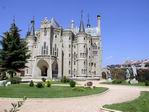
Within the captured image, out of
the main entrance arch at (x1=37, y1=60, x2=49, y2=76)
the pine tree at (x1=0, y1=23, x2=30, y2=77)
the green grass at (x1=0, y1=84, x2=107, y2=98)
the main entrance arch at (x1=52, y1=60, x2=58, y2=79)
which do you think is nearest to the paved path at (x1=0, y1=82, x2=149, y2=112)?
the green grass at (x1=0, y1=84, x2=107, y2=98)

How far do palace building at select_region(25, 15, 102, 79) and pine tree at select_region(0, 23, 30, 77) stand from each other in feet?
67.7

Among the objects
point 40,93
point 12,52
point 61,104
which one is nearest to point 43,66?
point 12,52

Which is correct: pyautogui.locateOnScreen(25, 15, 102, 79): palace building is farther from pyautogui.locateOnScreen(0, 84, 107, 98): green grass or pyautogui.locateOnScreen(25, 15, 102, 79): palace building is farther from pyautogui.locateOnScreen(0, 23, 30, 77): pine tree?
pyautogui.locateOnScreen(0, 84, 107, 98): green grass

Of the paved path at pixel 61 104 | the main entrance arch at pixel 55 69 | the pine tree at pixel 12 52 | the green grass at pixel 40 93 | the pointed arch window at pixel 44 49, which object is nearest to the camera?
the paved path at pixel 61 104

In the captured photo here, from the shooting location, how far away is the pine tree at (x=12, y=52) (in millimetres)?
44719

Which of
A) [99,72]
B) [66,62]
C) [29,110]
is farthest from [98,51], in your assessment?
[29,110]

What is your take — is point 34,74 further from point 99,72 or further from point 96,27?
point 96,27

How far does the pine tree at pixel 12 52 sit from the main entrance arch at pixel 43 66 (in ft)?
71.0

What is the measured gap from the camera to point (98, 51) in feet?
251

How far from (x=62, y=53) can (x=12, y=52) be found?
A: 27948 mm

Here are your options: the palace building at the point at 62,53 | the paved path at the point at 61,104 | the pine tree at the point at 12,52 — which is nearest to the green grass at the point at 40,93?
the paved path at the point at 61,104

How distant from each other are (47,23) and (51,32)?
2.55 metres

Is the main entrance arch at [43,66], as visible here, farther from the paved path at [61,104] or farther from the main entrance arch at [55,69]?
the paved path at [61,104]

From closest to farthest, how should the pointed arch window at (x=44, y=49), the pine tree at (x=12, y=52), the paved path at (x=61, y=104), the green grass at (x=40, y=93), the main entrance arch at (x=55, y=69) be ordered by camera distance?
the paved path at (x=61, y=104), the green grass at (x=40, y=93), the pine tree at (x=12, y=52), the pointed arch window at (x=44, y=49), the main entrance arch at (x=55, y=69)
